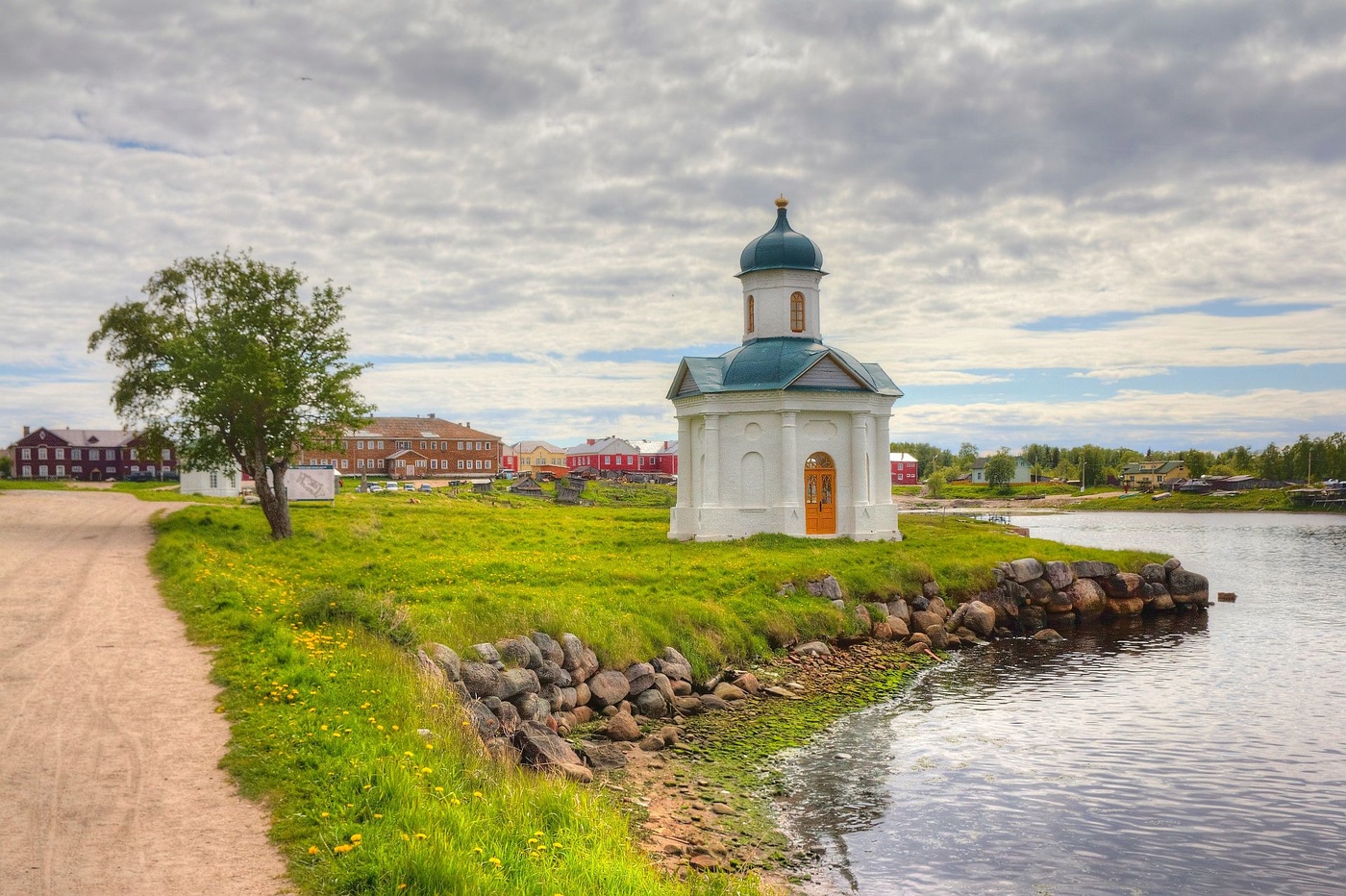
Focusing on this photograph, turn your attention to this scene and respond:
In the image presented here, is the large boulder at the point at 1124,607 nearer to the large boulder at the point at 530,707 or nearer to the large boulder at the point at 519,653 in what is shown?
the large boulder at the point at 519,653

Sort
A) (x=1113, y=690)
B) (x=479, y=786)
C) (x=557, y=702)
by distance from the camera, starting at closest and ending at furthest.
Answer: (x=479, y=786)
(x=557, y=702)
(x=1113, y=690)

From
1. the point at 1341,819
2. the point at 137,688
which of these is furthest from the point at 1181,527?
the point at 137,688

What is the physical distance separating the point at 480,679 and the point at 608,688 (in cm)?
314

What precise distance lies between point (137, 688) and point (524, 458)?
402 ft

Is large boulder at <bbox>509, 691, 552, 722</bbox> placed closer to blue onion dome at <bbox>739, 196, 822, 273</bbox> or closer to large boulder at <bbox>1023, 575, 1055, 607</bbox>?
large boulder at <bbox>1023, 575, 1055, 607</bbox>

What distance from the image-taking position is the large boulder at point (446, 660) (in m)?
15.5

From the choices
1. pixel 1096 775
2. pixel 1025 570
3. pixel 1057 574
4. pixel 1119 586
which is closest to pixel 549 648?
pixel 1096 775

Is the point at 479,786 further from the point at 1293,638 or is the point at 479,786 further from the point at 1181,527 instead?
the point at 1181,527

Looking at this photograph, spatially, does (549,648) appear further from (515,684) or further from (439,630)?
(439,630)

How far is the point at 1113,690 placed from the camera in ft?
Result: 69.7

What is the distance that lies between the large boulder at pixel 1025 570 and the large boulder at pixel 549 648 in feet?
59.9

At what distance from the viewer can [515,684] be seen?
52.9 feet

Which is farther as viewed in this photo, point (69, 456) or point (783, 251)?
point (69, 456)

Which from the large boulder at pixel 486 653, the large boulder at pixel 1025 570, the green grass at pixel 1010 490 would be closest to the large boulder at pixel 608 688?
the large boulder at pixel 486 653
